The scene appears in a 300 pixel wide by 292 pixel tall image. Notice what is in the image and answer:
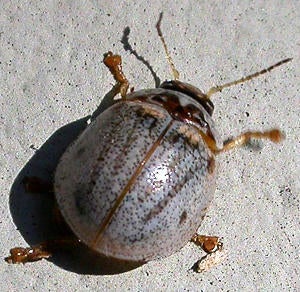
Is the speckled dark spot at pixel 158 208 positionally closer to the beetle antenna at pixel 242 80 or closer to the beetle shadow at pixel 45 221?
the beetle shadow at pixel 45 221

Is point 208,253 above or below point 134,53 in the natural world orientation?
below

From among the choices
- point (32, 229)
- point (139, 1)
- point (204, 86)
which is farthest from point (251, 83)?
point (32, 229)

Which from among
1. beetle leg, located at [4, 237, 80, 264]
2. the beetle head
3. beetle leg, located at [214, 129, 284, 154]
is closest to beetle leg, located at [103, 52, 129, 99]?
the beetle head

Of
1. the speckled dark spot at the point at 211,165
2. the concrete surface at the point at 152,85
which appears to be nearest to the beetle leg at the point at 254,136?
the concrete surface at the point at 152,85

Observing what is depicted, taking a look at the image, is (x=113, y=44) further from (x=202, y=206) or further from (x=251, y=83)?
(x=202, y=206)

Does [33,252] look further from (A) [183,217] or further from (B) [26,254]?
(A) [183,217]

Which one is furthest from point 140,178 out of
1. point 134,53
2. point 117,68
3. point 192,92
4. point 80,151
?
point 134,53

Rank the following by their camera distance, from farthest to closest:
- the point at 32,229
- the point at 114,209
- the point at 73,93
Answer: the point at 73,93, the point at 32,229, the point at 114,209

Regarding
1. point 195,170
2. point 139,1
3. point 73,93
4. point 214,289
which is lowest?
point 214,289
